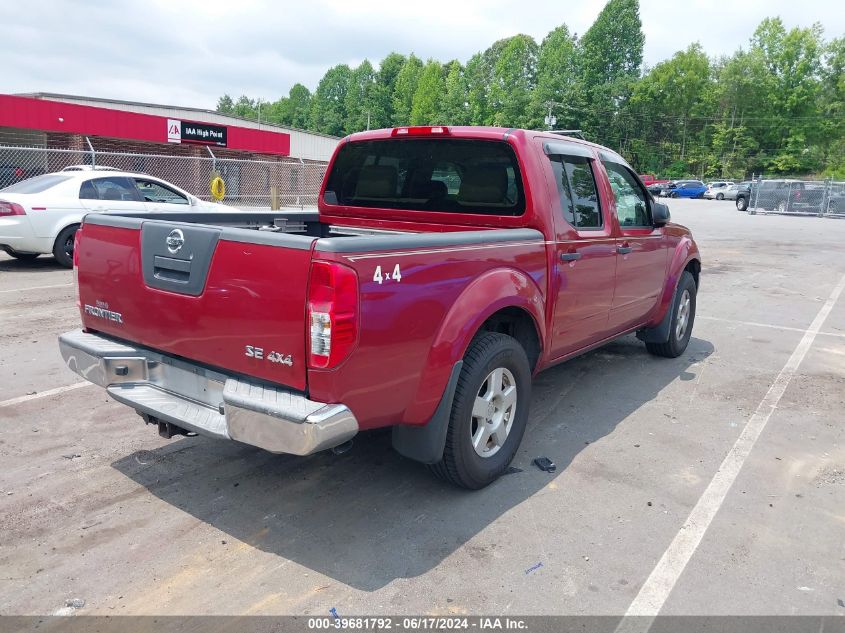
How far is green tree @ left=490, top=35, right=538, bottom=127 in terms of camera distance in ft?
276

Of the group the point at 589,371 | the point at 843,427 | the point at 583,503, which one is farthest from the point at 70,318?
the point at 843,427

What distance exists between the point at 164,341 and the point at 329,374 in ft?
3.50

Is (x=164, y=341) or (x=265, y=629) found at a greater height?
(x=164, y=341)

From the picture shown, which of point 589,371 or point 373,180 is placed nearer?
point 373,180

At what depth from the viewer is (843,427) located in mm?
4914

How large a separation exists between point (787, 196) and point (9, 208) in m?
34.0

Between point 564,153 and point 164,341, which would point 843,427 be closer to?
point 564,153

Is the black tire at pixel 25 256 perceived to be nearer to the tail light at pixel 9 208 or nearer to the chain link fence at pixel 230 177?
the tail light at pixel 9 208

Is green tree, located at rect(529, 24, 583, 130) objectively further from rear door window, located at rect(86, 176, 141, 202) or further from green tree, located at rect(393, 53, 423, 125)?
rear door window, located at rect(86, 176, 141, 202)

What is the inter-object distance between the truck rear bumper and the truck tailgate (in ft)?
0.24

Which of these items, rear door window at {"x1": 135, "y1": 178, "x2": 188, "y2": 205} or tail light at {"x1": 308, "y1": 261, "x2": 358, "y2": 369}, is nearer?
tail light at {"x1": 308, "y1": 261, "x2": 358, "y2": 369}

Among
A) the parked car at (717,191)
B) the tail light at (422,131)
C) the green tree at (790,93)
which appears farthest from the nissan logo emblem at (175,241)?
the green tree at (790,93)

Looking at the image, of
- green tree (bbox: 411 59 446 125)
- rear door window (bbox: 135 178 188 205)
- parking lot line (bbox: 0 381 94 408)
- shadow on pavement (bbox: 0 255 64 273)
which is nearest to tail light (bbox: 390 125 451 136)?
parking lot line (bbox: 0 381 94 408)

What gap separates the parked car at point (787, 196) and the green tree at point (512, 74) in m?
51.7
